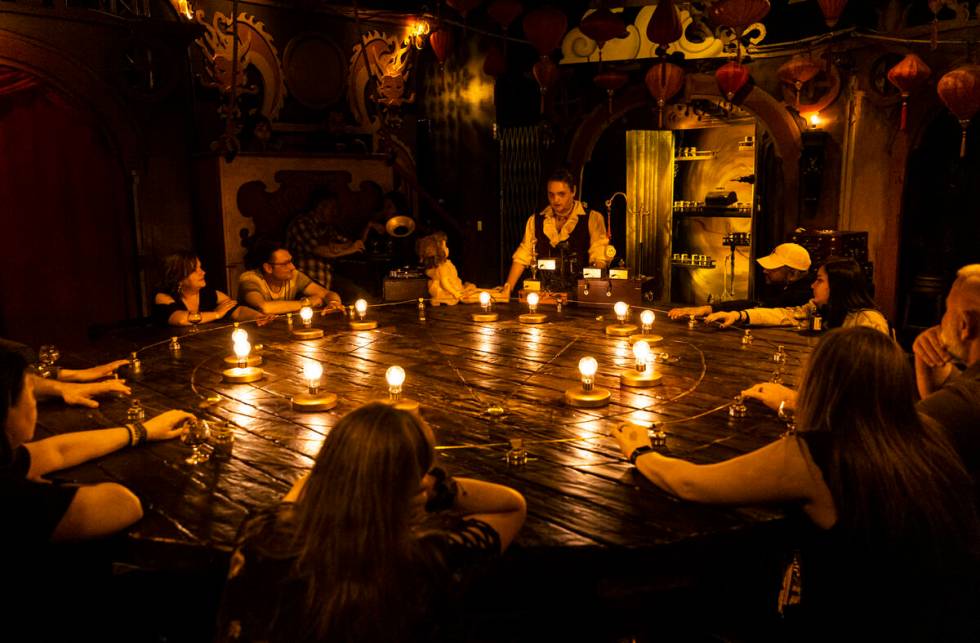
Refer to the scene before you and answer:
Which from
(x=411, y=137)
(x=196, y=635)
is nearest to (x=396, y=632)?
(x=196, y=635)

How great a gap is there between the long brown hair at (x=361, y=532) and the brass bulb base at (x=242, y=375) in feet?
7.63

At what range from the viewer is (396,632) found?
156cm

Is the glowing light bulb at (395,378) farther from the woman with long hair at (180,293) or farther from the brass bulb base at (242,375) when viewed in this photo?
the woman with long hair at (180,293)

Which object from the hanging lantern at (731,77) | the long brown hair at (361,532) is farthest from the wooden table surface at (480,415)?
the hanging lantern at (731,77)

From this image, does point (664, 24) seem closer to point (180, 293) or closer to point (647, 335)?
point (647, 335)

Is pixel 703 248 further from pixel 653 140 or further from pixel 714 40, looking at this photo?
pixel 714 40

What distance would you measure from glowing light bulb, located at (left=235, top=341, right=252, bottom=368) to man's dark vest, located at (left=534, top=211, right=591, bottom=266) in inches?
Answer: 133

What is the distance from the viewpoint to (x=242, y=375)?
12.7 feet

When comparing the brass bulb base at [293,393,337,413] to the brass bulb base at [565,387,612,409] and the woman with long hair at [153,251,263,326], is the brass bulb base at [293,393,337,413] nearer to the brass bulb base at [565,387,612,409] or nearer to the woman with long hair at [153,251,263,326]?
the brass bulb base at [565,387,612,409]

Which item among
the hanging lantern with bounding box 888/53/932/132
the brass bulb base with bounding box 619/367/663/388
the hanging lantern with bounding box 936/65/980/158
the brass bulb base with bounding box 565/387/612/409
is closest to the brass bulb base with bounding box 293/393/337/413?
the brass bulb base with bounding box 565/387/612/409

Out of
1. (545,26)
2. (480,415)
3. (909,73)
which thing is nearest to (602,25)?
(545,26)

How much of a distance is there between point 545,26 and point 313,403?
3.75 metres

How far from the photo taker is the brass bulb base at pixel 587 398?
3352mm

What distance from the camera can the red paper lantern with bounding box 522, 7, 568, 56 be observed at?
568 centimetres
